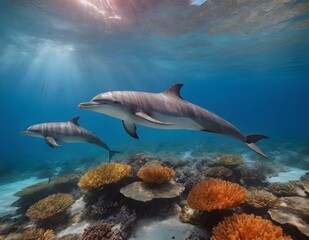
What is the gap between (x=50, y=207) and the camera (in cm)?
709

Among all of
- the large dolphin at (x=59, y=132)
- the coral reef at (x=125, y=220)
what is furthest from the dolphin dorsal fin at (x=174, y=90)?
the large dolphin at (x=59, y=132)

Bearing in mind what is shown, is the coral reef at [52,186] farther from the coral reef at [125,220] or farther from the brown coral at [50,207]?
the coral reef at [125,220]

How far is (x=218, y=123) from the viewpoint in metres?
6.14

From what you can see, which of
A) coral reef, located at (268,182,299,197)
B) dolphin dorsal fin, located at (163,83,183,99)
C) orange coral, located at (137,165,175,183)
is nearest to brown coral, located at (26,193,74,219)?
orange coral, located at (137,165,175,183)

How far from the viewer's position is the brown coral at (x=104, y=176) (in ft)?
22.0

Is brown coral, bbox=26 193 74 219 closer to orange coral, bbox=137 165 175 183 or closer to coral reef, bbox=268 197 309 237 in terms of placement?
orange coral, bbox=137 165 175 183

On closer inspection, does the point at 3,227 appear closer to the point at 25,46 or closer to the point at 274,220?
the point at 274,220

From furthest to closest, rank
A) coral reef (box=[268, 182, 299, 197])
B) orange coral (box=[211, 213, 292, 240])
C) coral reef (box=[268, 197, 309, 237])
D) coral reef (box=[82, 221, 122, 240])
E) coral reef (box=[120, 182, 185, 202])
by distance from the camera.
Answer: coral reef (box=[268, 182, 299, 197]) → coral reef (box=[120, 182, 185, 202]) → coral reef (box=[82, 221, 122, 240]) → coral reef (box=[268, 197, 309, 237]) → orange coral (box=[211, 213, 292, 240])

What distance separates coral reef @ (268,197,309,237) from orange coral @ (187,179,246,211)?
2.41 ft

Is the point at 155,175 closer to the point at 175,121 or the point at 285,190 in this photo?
the point at 175,121

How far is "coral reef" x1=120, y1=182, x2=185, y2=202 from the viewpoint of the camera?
19.4 feet

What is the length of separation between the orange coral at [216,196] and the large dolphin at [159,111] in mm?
1269

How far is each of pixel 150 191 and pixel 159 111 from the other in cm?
230

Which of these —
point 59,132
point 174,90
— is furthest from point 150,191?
point 59,132
